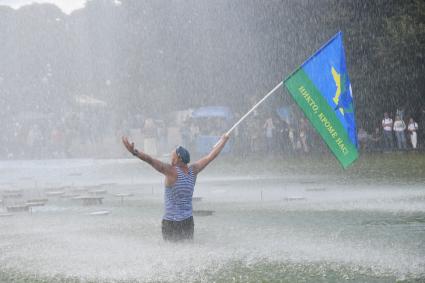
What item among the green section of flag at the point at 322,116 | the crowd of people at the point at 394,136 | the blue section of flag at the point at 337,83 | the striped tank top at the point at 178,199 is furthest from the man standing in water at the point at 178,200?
the crowd of people at the point at 394,136

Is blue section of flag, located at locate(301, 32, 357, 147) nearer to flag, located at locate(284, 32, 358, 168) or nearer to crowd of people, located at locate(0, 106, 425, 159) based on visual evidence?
flag, located at locate(284, 32, 358, 168)

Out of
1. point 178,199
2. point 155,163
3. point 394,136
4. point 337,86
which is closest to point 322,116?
point 337,86

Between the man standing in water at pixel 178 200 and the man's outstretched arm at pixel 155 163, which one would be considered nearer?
the man's outstretched arm at pixel 155 163

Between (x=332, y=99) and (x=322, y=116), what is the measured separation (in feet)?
0.90

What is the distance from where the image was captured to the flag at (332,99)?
9922 mm

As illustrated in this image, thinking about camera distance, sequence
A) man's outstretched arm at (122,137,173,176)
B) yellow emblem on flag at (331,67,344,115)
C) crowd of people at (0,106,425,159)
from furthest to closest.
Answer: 1. crowd of people at (0,106,425,159)
2. yellow emblem on flag at (331,67,344,115)
3. man's outstretched arm at (122,137,173,176)

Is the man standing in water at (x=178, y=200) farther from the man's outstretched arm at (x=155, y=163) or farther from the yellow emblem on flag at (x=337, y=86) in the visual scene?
the yellow emblem on flag at (x=337, y=86)

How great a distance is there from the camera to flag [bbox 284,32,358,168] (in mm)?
9922

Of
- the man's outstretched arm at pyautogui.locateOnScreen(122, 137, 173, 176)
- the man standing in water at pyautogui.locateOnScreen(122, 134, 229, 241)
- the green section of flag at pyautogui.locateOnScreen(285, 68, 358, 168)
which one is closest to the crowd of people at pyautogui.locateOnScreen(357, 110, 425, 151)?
the green section of flag at pyautogui.locateOnScreen(285, 68, 358, 168)

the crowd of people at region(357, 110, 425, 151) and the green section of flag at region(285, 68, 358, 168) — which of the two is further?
the crowd of people at region(357, 110, 425, 151)

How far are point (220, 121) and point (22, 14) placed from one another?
5145cm

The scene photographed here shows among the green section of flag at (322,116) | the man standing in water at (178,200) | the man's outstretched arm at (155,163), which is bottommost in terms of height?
the man standing in water at (178,200)

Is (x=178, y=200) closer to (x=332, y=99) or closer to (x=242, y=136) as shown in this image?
(x=332, y=99)

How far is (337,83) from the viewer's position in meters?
10.0
